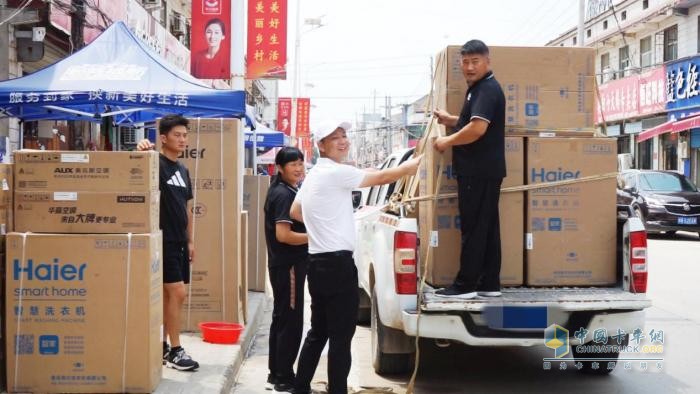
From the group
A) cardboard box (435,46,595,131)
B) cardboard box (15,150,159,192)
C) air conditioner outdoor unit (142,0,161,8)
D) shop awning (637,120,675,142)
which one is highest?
air conditioner outdoor unit (142,0,161,8)

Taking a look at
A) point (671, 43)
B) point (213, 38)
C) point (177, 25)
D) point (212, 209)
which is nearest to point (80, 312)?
point (212, 209)

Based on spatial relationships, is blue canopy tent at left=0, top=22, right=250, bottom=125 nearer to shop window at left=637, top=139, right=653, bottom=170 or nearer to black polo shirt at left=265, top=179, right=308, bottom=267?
black polo shirt at left=265, top=179, right=308, bottom=267

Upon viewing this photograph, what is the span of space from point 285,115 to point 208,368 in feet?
92.7

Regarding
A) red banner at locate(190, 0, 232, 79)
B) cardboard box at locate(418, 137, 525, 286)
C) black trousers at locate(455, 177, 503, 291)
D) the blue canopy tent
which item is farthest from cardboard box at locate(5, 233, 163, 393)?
red banner at locate(190, 0, 232, 79)

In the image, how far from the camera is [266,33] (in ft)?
51.1

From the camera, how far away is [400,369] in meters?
5.80

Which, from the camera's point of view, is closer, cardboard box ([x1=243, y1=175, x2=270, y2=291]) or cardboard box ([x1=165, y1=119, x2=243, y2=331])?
cardboard box ([x1=165, y1=119, x2=243, y2=331])

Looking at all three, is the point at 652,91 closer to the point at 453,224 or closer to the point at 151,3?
the point at 151,3

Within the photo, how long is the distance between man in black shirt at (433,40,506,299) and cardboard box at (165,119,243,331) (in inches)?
95.2

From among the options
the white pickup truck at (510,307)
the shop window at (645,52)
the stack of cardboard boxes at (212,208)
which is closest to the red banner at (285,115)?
the shop window at (645,52)

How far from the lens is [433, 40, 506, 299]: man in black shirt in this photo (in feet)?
16.4

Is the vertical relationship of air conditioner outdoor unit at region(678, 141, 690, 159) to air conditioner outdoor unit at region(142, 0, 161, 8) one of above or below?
below

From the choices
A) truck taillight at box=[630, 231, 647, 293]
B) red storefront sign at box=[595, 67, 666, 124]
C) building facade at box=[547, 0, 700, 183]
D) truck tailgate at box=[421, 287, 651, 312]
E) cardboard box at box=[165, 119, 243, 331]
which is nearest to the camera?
truck tailgate at box=[421, 287, 651, 312]

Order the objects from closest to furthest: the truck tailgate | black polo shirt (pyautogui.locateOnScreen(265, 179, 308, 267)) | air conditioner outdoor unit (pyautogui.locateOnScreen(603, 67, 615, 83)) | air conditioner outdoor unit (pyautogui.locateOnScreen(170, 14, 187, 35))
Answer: the truck tailgate → black polo shirt (pyautogui.locateOnScreen(265, 179, 308, 267)) → air conditioner outdoor unit (pyautogui.locateOnScreen(170, 14, 187, 35)) → air conditioner outdoor unit (pyautogui.locateOnScreen(603, 67, 615, 83))
